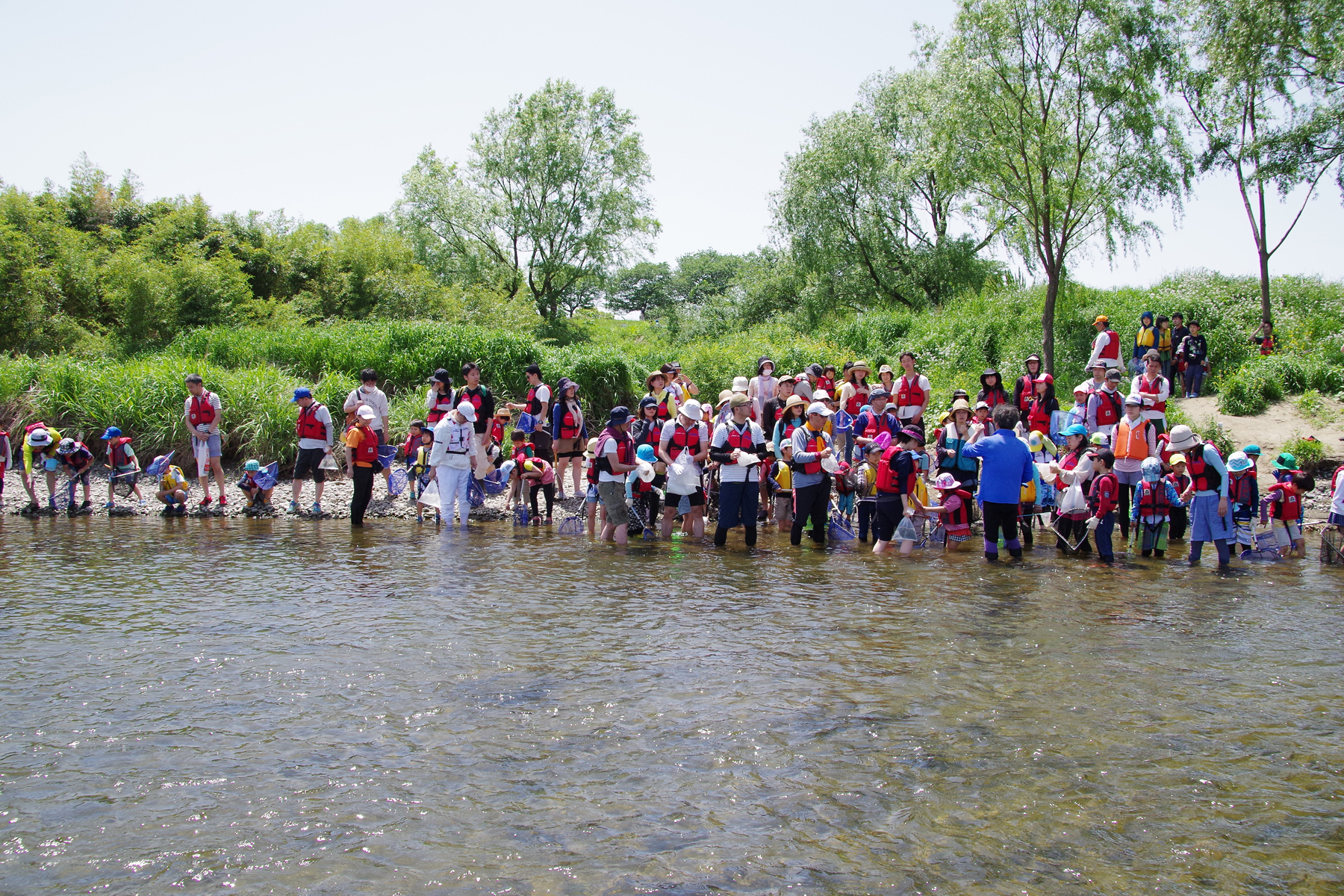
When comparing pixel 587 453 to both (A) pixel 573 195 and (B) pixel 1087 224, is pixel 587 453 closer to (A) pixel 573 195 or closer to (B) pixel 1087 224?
(B) pixel 1087 224

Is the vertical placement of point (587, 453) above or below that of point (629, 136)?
below

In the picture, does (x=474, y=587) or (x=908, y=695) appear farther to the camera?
(x=474, y=587)

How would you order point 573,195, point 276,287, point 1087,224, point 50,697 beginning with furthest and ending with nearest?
point 573,195
point 276,287
point 1087,224
point 50,697

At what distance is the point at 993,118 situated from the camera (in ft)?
66.4

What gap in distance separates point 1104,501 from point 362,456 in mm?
9285

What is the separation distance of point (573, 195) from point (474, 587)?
103 feet

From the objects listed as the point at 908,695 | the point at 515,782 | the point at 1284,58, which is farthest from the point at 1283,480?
the point at 1284,58

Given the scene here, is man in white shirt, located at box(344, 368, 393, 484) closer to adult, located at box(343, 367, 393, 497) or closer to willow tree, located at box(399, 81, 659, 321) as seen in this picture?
adult, located at box(343, 367, 393, 497)

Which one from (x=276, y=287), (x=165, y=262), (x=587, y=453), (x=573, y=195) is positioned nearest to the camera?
(x=587, y=453)

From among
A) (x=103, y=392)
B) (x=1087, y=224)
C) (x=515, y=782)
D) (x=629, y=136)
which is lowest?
(x=515, y=782)

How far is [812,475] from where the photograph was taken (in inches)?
404

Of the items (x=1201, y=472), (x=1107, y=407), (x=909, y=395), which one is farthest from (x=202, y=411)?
(x=1201, y=472)

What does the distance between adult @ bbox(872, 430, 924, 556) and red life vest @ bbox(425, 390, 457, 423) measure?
613 cm

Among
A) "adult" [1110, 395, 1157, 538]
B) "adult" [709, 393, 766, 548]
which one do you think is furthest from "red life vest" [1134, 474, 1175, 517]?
"adult" [709, 393, 766, 548]
